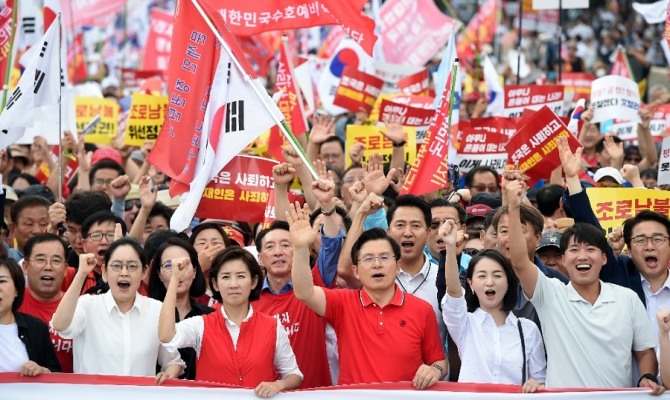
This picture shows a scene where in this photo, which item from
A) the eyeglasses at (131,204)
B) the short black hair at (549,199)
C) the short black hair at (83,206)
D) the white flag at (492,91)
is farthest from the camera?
the white flag at (492,91)

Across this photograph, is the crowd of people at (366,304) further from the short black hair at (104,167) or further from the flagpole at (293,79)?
the flagpole at (293,79)

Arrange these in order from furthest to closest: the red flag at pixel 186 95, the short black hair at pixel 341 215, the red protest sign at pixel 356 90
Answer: the red protest sign at pixel 356 90
the red flag at pixel 186 95
the short black hair at pixel 341 215

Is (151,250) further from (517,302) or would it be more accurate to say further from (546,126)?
(546,126)

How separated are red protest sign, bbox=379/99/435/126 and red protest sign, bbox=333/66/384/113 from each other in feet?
6.02

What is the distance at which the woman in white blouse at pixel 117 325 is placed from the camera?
6.80m

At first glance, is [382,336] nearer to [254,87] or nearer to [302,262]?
[302,262]

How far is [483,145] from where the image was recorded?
1129 cm

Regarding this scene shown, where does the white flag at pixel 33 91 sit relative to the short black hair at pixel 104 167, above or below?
above

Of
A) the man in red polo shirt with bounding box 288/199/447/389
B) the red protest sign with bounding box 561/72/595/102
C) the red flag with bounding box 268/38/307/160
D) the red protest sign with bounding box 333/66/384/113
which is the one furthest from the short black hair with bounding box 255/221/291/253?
the red protest sign with bounding box 561/72/595/102

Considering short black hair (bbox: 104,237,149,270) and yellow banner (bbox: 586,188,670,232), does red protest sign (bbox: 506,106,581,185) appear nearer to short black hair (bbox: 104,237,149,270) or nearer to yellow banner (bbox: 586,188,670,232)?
yellow banner (bbox: 586,188,670,232)

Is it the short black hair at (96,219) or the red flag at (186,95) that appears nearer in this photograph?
the short black hair at (96,219)

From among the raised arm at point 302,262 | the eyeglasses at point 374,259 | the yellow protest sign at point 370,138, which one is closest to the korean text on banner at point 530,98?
the yellow protest sign at point 370,138

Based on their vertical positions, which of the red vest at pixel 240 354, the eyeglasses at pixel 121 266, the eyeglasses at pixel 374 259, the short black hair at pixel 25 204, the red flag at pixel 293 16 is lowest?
the red vest at pixel 240 354

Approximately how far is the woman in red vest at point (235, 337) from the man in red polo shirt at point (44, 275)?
0.96m
